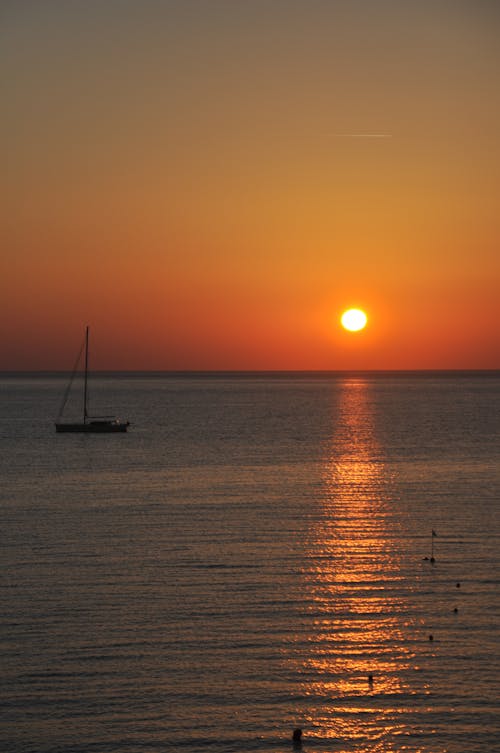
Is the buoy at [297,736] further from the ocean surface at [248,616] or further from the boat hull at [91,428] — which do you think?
the boat hull at [91,428]

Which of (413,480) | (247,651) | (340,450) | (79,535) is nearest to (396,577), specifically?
(247,651)

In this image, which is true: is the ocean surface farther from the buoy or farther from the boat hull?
the boat hull

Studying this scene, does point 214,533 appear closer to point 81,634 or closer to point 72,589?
point 72,589

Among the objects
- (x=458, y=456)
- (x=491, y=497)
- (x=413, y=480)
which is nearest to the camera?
(x=491, y=497)

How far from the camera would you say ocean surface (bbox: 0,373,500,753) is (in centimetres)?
3155

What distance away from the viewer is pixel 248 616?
140ft

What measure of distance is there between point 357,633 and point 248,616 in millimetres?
5328

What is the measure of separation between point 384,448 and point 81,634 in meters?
94.3

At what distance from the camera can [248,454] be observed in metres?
117

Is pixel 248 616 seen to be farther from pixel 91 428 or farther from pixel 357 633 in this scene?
pixel 91 428

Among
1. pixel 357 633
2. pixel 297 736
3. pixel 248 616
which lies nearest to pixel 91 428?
pixel 248 616

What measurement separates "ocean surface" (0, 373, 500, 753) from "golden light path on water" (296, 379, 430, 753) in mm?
107

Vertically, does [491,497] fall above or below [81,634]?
above

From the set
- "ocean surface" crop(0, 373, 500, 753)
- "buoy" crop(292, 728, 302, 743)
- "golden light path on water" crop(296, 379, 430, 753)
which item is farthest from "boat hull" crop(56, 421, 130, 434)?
"buoy" crop(292, 728, 302, 743)
